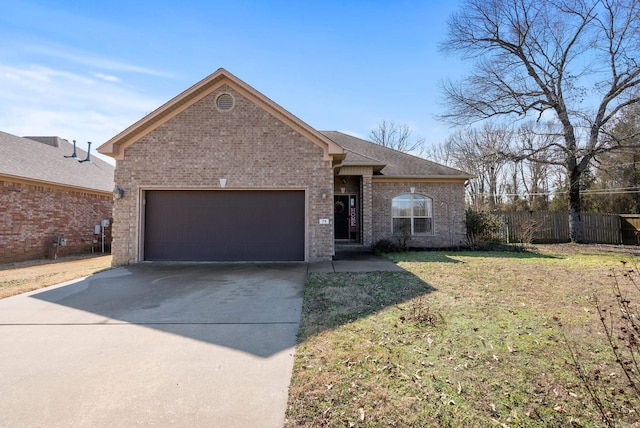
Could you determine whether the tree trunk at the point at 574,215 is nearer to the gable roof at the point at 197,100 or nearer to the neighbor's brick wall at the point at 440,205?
the neighbor's brick wall at the point at 440,205

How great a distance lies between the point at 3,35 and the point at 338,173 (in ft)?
35.8

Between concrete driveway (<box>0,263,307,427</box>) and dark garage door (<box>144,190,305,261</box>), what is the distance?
134 inches

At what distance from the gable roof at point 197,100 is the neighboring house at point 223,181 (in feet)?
0.10

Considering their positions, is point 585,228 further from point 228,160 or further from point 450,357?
point 228,160

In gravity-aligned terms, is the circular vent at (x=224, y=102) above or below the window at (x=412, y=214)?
above

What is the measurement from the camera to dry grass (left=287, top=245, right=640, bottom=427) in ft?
7.88

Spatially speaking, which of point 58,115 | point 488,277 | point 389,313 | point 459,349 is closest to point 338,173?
point 488,277

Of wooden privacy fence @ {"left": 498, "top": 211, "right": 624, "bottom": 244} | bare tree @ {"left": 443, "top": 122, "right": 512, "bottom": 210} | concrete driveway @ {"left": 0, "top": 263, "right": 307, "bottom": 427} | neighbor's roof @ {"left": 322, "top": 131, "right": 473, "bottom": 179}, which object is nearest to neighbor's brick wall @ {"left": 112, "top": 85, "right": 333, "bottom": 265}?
neighbor's roof @ {"left": 322, "top": 131, "right": 473, "bottom": 179}

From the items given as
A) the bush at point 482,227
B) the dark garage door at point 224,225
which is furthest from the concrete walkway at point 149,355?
the bush at point 482,227

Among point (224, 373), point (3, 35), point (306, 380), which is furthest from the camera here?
point (3, 35)

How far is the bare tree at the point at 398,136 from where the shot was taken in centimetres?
3250

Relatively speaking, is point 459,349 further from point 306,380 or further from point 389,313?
point 306,380

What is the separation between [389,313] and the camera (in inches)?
186

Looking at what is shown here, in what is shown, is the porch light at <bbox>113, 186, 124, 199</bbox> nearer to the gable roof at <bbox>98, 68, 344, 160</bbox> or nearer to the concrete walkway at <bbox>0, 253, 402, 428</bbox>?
the gable roof at <bbox>98, 68, 344, 160</bbox>
